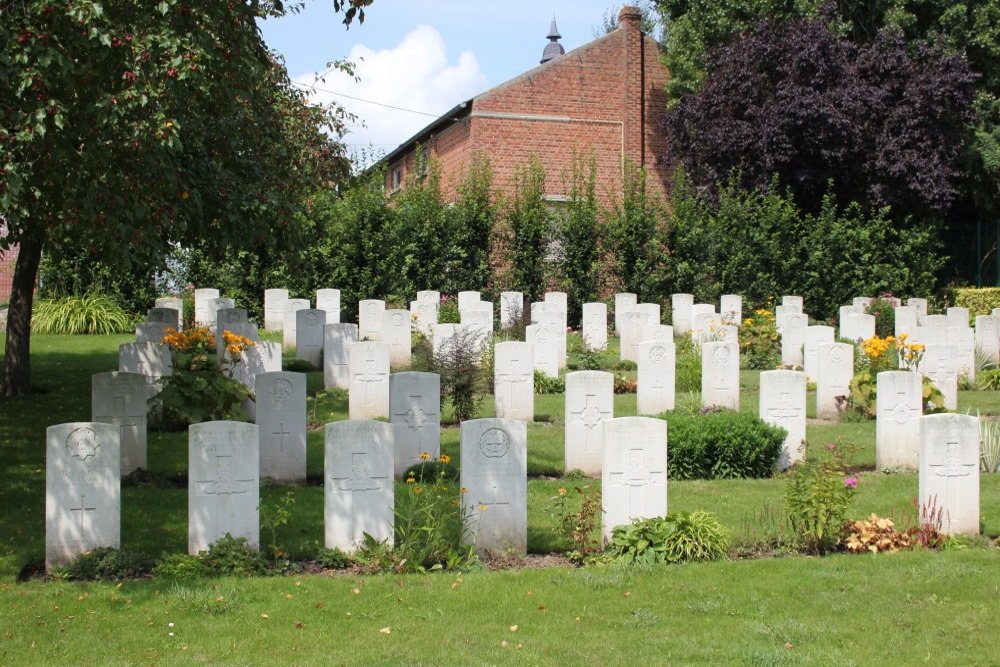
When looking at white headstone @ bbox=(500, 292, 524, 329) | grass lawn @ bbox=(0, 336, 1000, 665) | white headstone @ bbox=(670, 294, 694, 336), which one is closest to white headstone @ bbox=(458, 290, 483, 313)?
white headstone @ bbox=(500, 292, 524, 329)

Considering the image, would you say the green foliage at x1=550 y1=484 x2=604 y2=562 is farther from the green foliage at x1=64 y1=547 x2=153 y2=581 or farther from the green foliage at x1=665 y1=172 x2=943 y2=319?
the green foliage at x1=665 y1=172 x2=943 y2=319

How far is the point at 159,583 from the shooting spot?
7148mm

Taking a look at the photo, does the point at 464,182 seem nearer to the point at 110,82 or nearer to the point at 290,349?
the point at 290,349

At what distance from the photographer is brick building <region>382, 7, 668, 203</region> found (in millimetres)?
29781

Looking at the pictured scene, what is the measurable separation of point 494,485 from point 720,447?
11.8 ft

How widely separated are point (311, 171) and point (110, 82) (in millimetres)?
11896

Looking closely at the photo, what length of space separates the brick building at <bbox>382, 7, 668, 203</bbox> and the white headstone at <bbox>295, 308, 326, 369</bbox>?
12.5 meters

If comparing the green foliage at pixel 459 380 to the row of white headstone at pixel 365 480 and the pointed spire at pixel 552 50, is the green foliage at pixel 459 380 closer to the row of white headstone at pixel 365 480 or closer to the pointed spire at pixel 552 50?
the row of white headstone at pixel 365 480

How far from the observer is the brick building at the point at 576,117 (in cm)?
2978

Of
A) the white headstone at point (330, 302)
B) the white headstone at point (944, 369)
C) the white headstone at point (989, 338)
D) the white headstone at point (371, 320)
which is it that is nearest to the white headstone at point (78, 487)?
the white headstone at point (371, 320)

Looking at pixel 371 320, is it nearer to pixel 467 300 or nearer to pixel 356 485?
pixel 467 300

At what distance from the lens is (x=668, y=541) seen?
25.9 feet

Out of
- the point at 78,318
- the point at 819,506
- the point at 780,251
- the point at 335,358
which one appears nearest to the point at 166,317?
the point at 335,358

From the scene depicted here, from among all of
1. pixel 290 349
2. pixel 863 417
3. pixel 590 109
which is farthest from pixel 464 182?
pixel 863 417
